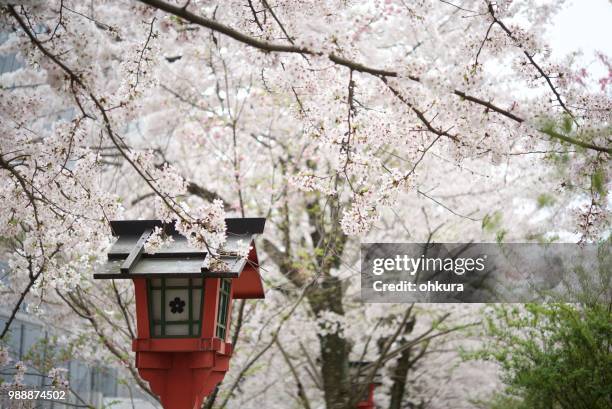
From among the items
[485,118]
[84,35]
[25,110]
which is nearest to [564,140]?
[485,118]

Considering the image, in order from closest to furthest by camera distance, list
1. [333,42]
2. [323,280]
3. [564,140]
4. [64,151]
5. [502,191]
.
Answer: [564,140] < [333,42] < [64,151] < [323,280] < [502,191]

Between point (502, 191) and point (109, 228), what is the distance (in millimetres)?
5354

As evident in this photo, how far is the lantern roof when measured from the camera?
10.3ft

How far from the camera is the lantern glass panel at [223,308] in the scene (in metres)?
3.47

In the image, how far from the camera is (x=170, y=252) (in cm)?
330

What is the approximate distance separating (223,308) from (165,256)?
448 mm

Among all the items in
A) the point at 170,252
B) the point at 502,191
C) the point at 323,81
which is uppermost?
the point at 502,191

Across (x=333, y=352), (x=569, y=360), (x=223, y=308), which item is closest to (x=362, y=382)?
(x=333, y=352)

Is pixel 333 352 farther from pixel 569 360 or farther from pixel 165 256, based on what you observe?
pixel 165 256

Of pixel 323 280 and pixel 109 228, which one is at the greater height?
pixel 323 280

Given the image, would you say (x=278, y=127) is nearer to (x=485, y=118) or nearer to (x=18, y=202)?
(x=18, y=202)

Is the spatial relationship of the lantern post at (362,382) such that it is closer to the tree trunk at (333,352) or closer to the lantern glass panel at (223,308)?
the tree trunk at (333,352)

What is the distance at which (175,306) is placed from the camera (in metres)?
3.34

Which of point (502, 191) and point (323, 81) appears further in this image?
point (502, 191)
